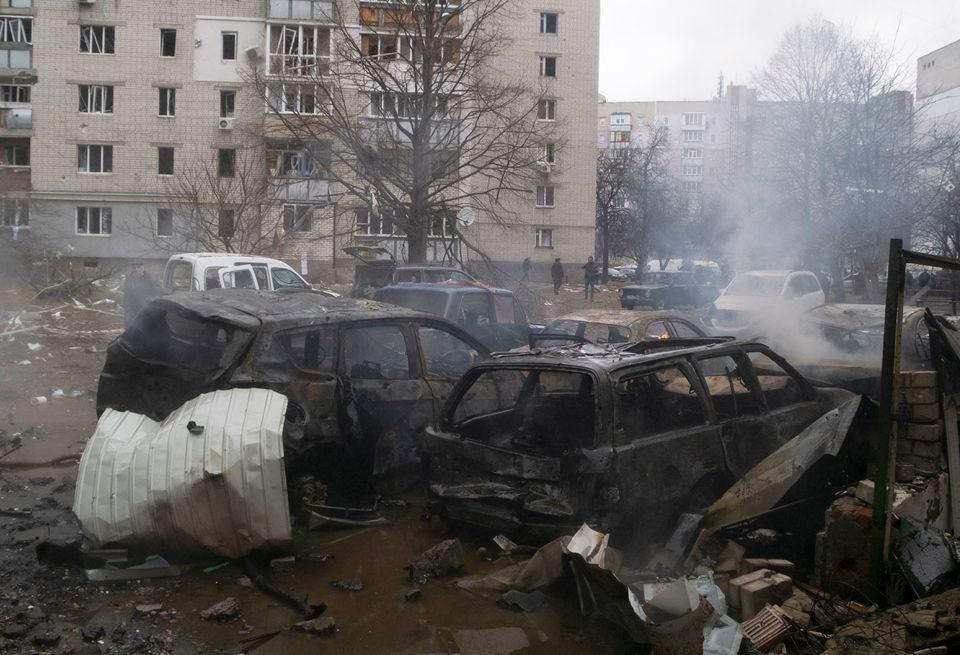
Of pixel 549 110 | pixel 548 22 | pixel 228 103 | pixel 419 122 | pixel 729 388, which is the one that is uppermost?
pixel 548 22

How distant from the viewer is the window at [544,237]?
3941 cm

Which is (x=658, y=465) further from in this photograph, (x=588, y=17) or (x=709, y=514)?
(x=588, y=17)

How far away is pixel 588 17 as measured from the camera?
1515 inches

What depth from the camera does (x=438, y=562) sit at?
16.9 ft

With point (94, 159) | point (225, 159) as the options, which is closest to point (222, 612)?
point (225, 159)

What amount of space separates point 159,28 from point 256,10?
3.85 meters

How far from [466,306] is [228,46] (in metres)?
27.8

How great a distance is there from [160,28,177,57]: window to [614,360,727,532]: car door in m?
33.7

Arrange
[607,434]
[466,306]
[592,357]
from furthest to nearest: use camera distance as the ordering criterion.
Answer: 1. [466,306]
2. [592,357]
3. [607,434]

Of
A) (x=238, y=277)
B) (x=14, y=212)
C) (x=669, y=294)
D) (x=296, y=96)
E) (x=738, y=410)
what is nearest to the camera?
(x=738, y=410)

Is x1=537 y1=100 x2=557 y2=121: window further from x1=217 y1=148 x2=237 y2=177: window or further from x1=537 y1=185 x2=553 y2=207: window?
x1=217 y1=148 x2=237 y2=177: window

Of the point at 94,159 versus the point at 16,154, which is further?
the point at 16,154

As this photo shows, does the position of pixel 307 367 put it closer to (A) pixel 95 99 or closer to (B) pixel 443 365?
(B) pixel 443 365

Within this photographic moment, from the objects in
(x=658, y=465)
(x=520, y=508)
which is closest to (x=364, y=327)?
(x=520, y=508)
